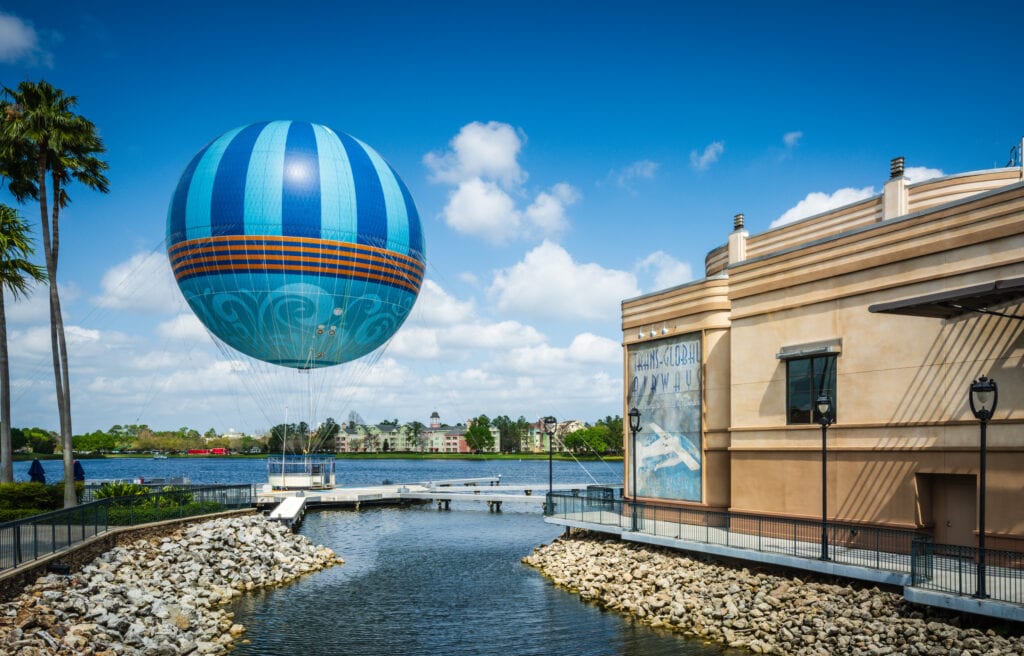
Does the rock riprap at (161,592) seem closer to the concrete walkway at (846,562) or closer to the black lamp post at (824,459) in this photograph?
the concrete walkway at (846,562)

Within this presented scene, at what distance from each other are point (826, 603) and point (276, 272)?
2680cm

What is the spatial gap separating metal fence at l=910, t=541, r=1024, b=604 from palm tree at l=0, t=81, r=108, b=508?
1025 inches

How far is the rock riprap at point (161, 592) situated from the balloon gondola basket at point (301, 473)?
23.2 metres

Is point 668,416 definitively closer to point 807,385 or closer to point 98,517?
Result: point 807,385

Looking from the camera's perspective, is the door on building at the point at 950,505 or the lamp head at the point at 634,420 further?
the lamp head at the point at 634,420

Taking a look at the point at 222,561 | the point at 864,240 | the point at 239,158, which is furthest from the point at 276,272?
the point at 864,240

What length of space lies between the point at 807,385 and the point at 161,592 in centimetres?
1944

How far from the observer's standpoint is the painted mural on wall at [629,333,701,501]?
28.0m

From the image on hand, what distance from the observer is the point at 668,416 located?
29.2m

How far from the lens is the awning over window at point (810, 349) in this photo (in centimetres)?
2256

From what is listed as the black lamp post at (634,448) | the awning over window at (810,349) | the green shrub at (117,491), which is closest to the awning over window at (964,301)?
the awning over window at (810,349)

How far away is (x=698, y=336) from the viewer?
92.2 feet

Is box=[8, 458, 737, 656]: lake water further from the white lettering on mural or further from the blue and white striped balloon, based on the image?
the blue and white striped balloon

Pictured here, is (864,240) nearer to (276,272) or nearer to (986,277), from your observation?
(986,277)
